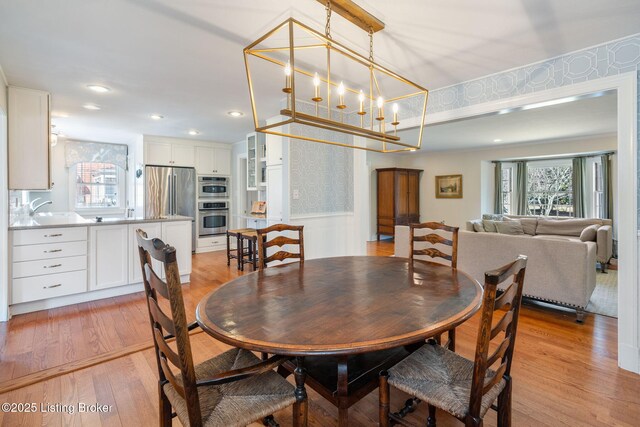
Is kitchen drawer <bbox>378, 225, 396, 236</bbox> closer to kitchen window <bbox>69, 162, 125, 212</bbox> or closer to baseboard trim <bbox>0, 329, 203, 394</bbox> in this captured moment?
kitchen window <bbox>69, 162, 125, 212</bbox>

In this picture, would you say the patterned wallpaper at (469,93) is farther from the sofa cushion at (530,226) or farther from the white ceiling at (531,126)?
the sofa cushion at (530,226)

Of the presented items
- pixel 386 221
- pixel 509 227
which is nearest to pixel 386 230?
pixel 386 221

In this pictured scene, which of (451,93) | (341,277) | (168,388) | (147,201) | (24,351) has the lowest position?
(24,351)

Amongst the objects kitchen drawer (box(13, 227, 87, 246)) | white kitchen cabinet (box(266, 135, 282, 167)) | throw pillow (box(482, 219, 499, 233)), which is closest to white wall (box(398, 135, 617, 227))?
throw pillow (box(482, 219, 499, 233))

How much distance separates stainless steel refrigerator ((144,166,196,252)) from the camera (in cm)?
582

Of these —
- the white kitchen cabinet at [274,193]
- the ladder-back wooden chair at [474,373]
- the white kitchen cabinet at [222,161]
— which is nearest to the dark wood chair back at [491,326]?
the ladder-back wooden chair at [474,373]

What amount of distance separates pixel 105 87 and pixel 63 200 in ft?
13.0

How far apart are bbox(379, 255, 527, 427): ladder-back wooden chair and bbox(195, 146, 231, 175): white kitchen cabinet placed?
6.03m

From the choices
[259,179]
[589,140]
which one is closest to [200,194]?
[259,179]

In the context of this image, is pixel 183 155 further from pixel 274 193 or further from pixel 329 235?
pixel 329 235

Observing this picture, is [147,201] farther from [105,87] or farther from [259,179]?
[105,87]

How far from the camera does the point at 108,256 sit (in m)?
3.64

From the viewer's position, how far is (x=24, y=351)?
7.92ft

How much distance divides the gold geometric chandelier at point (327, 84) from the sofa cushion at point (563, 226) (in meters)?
4.48
